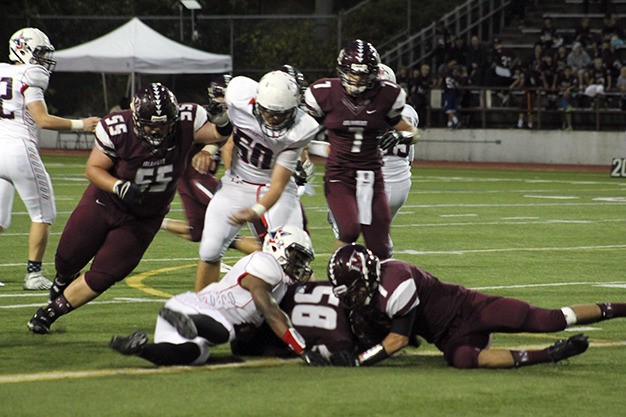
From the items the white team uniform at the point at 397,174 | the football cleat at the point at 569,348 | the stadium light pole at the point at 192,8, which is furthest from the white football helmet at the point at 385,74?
the stadium light pole at the point at 192,8

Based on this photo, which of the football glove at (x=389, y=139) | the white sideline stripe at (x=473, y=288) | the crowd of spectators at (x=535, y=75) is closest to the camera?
the football glove at (x=389, y=139)

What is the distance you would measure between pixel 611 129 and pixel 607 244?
1492 centimetres

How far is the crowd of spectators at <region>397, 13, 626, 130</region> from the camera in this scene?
27797mm

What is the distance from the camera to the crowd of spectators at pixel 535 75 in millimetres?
27797

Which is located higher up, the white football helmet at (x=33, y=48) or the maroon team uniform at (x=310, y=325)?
the white football helmet at (x=33, y=48)

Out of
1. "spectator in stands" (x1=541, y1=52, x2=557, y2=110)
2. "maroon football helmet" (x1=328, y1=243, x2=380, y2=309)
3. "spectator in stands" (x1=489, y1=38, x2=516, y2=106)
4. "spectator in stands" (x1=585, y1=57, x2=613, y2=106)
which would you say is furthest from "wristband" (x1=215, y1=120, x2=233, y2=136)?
"spectator in stands" (x1=489, y1=38, x2=516, y2=106)

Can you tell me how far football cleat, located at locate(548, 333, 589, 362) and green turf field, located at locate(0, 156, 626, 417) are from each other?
10 cm

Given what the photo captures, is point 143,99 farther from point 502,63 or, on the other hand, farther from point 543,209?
point 502,63

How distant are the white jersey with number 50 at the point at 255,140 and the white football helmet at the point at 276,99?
170 mm

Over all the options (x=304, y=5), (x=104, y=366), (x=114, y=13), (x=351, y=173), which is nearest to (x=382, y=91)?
(x=351, y=173)

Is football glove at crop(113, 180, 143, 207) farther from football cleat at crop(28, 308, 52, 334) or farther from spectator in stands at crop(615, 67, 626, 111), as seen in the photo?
spectator in stands at crop(615, 67, 626, 111)

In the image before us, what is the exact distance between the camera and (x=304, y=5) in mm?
41281

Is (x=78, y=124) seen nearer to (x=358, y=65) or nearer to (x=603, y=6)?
(x=358, y=65)

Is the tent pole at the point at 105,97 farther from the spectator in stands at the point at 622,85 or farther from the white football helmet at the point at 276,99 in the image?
the white football helmet at the point at 276,99
